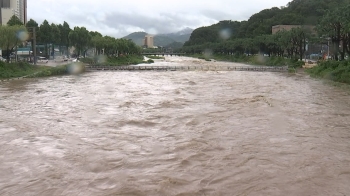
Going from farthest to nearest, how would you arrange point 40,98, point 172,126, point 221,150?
point 40,98 < point 172,126 < point 221,150

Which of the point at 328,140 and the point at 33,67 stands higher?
the point at 33,67

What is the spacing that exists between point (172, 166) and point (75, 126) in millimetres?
5647

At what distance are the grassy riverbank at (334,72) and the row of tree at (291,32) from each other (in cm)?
283

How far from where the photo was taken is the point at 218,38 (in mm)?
142375

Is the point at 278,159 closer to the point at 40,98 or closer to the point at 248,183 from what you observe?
the point at 248,183

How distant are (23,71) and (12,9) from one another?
64.3m

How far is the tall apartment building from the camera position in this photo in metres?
85.8

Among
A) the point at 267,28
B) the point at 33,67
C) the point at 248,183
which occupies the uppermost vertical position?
the point at 267,28

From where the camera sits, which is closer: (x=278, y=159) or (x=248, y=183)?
(x=248, y=183)

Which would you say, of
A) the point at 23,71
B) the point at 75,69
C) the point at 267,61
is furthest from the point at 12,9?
the point at 23,71

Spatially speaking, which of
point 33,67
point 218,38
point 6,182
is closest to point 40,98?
point 6,182

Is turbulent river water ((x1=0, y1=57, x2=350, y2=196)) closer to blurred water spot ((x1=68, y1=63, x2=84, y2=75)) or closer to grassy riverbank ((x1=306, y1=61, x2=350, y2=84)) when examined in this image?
grassy riverbank ((x1=306, y1=61, x2=350, y2=84))

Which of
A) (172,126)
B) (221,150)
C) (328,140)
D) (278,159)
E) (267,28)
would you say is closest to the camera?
(278,159)

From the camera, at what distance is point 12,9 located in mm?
92375
